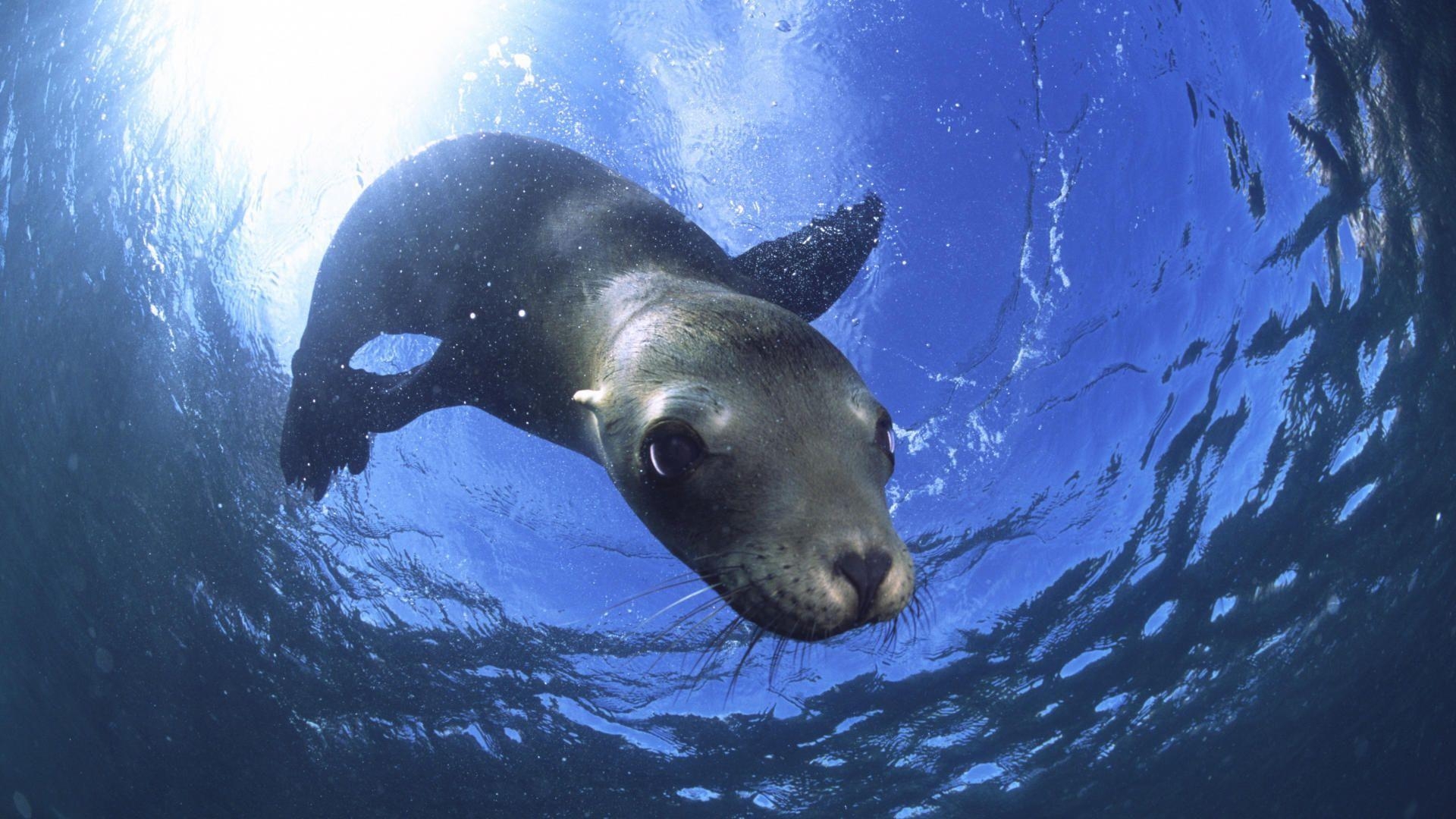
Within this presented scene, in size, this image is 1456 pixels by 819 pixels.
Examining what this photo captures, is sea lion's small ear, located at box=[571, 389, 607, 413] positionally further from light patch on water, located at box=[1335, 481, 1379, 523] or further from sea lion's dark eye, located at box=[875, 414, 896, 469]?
light patch on water, located at box=[1335, 481, 1379, 523]

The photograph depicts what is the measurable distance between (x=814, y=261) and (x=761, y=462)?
2825mm

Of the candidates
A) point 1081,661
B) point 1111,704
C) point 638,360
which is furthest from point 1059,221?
point 1111,704

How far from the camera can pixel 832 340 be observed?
7086mm

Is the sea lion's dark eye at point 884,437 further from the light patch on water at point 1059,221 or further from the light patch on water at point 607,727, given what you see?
the light patch on water at point 607,727

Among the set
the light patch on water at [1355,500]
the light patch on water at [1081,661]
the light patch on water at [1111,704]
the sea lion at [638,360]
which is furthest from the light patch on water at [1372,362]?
the sea lion at [638,360]

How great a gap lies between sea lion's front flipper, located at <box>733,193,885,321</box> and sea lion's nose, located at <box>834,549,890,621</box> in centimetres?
260

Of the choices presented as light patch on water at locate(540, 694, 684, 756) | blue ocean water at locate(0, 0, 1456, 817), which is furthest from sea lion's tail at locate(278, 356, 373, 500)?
light patch on water at locate(540, 694, 684, 756)

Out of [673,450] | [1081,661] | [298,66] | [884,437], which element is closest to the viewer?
[673,450]

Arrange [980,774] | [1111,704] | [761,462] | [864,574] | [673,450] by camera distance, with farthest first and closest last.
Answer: [980,774] → [1111,704] → [673,450] → [761,462] → [864,574]

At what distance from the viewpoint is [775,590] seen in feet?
6.53

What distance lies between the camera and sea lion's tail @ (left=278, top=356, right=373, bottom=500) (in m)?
4.81

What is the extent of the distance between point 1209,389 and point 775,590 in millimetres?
9924

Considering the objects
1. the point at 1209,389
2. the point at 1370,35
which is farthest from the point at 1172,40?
the point at 1209,389

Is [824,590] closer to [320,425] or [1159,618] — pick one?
[320,425]
